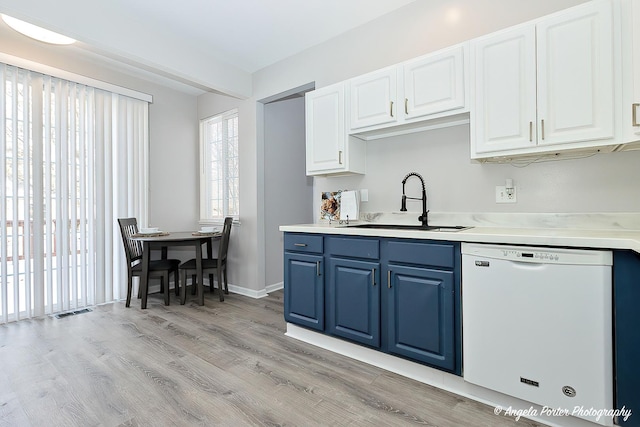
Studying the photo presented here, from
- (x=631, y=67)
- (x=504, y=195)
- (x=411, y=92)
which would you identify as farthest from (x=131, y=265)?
(x=631, y=67)

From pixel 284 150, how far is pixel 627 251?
361cm

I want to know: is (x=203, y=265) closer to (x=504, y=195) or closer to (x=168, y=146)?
(x=168, y=146)

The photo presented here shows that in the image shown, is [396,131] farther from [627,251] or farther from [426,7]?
[627,251]

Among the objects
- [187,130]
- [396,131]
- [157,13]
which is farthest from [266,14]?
[187,130]

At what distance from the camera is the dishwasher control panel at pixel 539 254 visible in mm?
1447

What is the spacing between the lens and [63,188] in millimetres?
3371

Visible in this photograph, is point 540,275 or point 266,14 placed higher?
point 266,14

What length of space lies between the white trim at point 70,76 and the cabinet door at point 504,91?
3.83 meters

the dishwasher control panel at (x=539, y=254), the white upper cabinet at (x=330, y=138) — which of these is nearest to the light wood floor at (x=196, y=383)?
the dishwasher control panel at (x=539, y=254)

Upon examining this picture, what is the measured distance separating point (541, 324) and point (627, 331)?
12.3 inches

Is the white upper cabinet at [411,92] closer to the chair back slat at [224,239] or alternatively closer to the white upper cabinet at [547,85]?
the white upper cabinet at [547,85]

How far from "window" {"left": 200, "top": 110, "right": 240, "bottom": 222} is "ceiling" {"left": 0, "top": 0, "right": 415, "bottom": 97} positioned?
0.96 metres

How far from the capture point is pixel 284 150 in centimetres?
433

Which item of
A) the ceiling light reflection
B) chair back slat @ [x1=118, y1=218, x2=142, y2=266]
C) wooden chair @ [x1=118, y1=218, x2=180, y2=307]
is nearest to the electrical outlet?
wooden chair @ [x1=118, y1=218, x2=180, y2=307]
